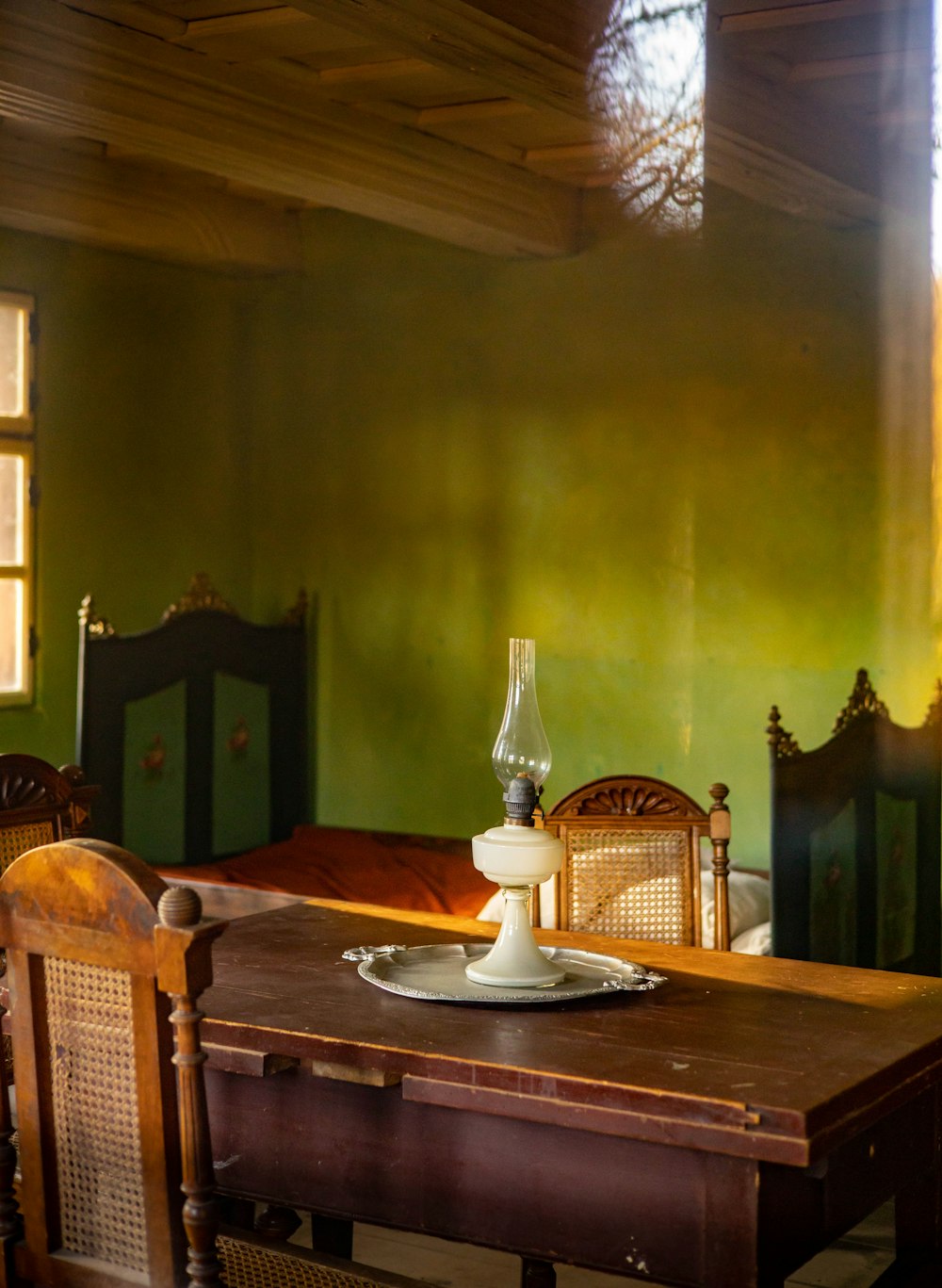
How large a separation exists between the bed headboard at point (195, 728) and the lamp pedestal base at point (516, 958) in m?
2.59

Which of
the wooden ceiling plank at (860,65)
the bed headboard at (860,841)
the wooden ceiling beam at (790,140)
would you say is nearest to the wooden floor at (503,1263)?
the bed headboard at (860,841)

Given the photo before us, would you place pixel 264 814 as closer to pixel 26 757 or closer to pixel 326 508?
pixel 326 508

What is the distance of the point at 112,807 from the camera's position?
4.85m

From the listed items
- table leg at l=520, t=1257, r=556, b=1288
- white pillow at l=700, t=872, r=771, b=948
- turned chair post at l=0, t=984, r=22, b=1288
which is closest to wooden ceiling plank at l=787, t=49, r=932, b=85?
white pillow at l=700, t=872, r=771, b=948

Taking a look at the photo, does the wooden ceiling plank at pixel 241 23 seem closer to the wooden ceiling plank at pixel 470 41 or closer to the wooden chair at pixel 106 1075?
the wooden ceiling plank at pixel 470 41

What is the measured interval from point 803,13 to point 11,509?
287cm

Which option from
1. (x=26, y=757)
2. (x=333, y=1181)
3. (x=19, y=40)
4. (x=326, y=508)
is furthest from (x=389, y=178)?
(x=333, y=1181)

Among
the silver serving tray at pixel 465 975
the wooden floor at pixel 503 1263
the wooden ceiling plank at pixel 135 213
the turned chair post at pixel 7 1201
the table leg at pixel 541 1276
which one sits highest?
the wooden ceiling plank at pixel 135 213

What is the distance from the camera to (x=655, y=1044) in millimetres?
2111

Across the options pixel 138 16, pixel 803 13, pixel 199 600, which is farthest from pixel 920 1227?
pixel 199 600

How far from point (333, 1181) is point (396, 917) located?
0.83m

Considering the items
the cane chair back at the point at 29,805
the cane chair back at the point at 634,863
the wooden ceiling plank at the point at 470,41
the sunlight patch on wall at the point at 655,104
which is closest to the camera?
the wooden ceiling plank at the point at 470,41

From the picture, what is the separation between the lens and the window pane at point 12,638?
198 inches

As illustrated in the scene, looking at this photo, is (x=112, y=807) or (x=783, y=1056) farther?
(x=112, y=807)
